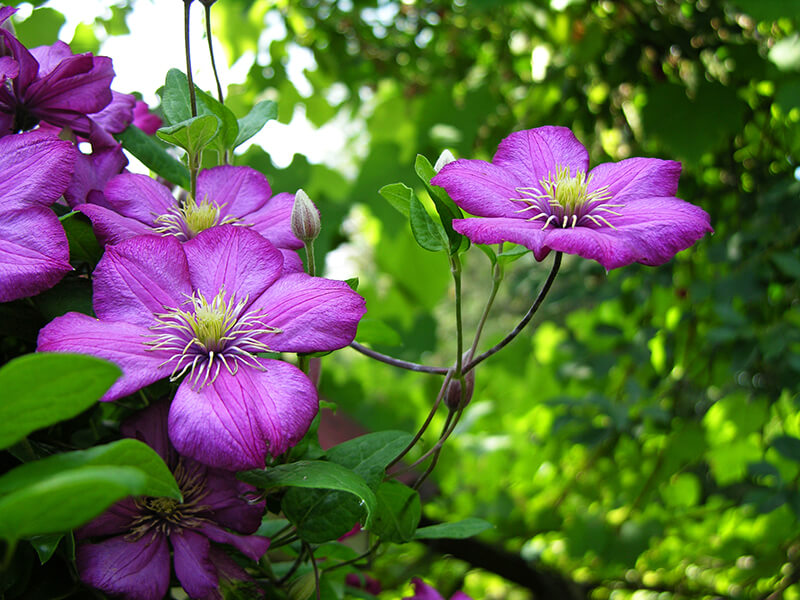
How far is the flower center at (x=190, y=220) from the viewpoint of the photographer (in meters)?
0.34

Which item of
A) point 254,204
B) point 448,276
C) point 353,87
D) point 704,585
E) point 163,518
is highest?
point 254,204

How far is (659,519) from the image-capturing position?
127 cm

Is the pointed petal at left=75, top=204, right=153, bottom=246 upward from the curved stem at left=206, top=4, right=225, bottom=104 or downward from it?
downward

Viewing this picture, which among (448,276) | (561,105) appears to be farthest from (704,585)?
(561,105)

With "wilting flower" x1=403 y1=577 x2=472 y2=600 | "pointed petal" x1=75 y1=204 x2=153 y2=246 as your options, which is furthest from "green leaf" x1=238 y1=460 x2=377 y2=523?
"wilting flower" x1=403 y1=577 x2=472 y2=600

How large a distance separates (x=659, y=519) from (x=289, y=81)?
1.14 m

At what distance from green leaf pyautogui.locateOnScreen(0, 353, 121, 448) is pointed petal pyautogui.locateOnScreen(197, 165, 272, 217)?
188mm

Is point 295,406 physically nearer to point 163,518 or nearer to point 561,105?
point 163,518

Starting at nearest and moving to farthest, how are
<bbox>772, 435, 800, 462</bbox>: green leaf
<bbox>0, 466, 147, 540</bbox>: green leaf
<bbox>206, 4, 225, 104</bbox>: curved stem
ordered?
1. <bbox>0, 466, 147, 540</bbox>: green leaf
2. <bbox>206, 4, 225, 104</bbox>: curved stem
3. <bbox>772, 435, 800, 462</bbox>: green leaf

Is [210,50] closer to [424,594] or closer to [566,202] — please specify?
[566,202]

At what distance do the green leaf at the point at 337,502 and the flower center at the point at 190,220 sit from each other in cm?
13

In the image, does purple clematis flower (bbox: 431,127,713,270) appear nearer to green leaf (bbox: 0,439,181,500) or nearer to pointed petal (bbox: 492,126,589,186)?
pointed petal (bbox: 492,126,589,186)

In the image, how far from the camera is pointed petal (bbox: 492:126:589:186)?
1.16 feet

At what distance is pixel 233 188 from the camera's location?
367 mm
